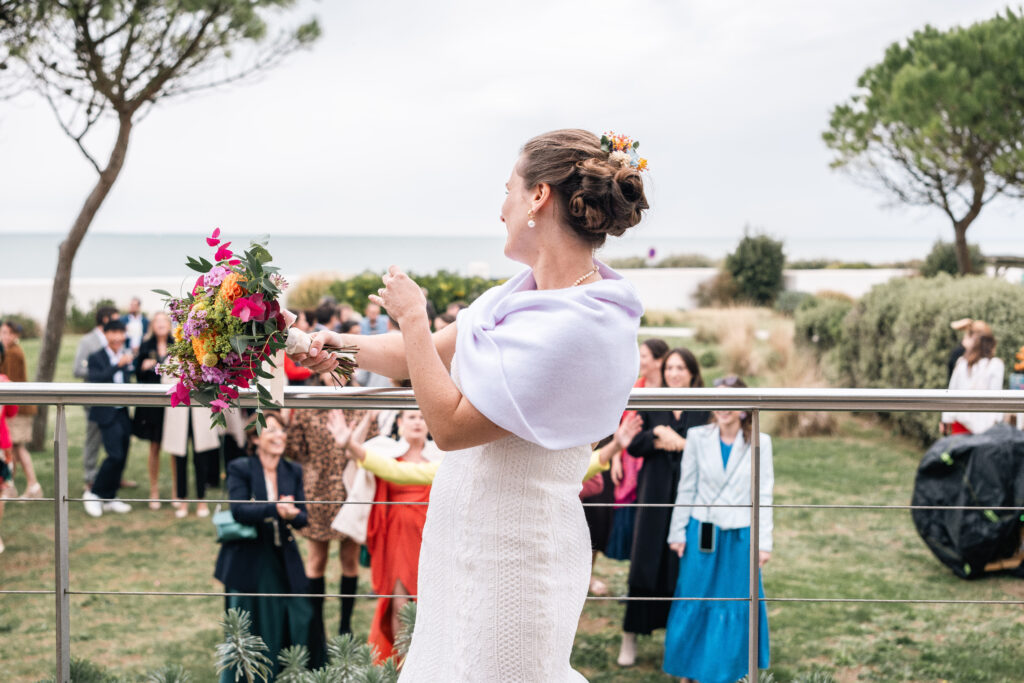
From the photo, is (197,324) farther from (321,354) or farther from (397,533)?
(397,533)

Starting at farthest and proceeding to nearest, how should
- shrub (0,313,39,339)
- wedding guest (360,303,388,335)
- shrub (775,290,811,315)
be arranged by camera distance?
shrub (0,313,39,339)
shrub (775,290,811,315)
wedding guest (360,303,388,335)

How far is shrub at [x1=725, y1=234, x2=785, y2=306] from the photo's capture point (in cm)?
2419

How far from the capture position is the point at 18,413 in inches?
341

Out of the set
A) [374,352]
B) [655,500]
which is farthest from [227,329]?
[655,500]

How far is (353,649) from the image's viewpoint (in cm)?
294

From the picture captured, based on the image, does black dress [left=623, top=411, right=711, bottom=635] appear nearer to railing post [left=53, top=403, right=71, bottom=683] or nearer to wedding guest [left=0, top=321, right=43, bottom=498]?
railing post [left=53, top=403, right=71, bottom=683]

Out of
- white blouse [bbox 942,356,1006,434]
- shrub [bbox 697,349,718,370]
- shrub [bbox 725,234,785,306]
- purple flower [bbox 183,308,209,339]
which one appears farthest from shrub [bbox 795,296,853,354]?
purple flower [bbox 183,308,209,339]

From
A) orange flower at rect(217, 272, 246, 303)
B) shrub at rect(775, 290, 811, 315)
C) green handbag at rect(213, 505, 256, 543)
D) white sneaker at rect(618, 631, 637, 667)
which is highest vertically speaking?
shrub at rect(775, 290, 811, 315)

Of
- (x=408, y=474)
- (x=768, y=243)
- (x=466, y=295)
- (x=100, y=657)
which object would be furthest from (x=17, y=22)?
(x=768, y=243)

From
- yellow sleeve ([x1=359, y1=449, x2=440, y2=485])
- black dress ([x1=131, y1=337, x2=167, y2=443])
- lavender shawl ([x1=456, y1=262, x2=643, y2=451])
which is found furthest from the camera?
black dress ([x1=131, y1=337, x2=167, y2=443])

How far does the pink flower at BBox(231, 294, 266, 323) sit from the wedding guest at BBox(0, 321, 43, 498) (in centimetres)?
736

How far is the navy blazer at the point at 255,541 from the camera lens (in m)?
4.61

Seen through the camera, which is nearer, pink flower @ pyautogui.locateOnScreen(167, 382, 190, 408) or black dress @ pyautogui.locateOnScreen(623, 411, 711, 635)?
pink flower @ pyautogui.locateOnScreen(167, 382, 190, 408)

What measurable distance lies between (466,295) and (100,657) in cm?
922
